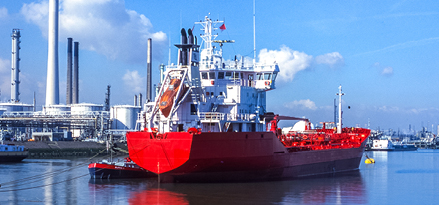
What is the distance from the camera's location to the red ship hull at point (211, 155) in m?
26.4

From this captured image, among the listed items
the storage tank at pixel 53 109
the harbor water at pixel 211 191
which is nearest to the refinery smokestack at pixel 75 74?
the storage tank at pixel 53 109

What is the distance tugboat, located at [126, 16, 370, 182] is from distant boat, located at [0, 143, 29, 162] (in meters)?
25.3

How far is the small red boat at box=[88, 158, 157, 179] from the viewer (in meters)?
31.9

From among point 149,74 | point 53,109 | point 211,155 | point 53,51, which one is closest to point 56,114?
point 53,109

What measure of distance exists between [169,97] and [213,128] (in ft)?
10.9

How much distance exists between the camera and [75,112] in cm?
8900

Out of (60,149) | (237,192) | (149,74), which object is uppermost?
(149,74)

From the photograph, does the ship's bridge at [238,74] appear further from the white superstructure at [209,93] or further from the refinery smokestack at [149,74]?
the refinery smokestack at [149,74]

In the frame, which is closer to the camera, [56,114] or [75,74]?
[56,114]

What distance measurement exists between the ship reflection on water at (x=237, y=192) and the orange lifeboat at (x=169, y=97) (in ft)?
14.5

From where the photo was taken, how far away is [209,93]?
3334 centimetres

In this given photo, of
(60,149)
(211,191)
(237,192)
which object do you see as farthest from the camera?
(60,149)

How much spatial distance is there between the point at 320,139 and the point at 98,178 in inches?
704

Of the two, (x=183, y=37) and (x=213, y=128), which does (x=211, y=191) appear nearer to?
(x=213, y=128)
